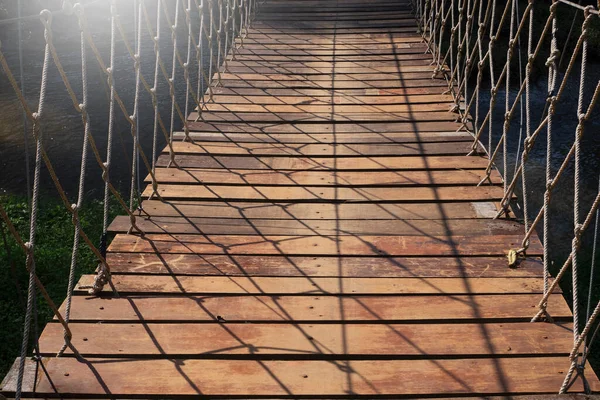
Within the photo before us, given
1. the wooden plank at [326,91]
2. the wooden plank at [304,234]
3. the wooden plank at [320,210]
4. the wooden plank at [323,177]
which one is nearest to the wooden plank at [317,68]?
the wooden plank at [326,91]

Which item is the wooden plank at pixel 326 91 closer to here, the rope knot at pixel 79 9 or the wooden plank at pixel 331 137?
the wooden plank at pixel 331 137

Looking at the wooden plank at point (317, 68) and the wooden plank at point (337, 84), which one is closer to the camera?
the wooden plank at point (337, 84)

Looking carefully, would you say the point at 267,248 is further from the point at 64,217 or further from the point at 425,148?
the point at 64,217

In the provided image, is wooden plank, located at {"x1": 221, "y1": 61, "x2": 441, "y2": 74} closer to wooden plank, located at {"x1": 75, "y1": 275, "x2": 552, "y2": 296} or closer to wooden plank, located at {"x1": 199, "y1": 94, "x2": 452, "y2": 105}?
wooden plank, located at {"x1": 199, "y1": 94, "x2": 452, "y2": 105}

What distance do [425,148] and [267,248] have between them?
107 cm

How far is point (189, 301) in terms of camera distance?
1993 millimetres

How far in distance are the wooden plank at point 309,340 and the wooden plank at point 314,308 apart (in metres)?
0.03

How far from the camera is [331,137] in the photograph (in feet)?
10.5

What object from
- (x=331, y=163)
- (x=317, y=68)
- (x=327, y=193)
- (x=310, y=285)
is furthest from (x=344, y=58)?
(x=310, y=285)

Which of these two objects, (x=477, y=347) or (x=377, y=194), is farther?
(x=377, y=194)

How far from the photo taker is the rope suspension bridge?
1.68 m

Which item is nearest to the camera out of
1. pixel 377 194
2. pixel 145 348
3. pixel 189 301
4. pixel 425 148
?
pixel 145 348

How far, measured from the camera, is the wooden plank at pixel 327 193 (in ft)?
8.60

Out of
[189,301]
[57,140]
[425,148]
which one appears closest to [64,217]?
[57,140]
